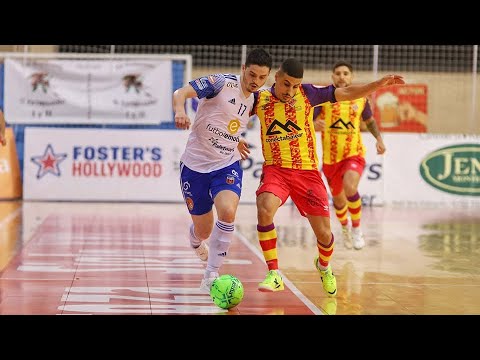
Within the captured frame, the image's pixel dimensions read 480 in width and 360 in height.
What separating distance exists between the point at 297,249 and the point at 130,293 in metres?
4.11

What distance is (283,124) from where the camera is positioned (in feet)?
29.5

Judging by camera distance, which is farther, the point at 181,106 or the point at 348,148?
the point at 348,148

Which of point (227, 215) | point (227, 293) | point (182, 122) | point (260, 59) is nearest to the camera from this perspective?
point (182, 122)

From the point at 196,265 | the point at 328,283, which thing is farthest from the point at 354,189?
the point at 328,283

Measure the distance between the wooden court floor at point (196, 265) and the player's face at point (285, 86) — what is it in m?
1.97

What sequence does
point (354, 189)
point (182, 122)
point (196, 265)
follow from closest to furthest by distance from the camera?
point (182, 122) → point (196, 265) → point (354, 189)

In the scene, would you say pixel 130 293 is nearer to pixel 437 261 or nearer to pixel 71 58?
pixel 437 261

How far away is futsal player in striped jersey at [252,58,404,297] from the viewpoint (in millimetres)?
8953

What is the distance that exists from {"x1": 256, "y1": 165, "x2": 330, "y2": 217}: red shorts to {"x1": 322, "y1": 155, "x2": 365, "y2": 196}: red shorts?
3.86 metres

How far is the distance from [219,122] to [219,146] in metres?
0.24

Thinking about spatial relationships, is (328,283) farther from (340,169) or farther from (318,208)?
(340,169)

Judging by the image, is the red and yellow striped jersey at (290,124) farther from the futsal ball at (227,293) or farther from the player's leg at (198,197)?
the futsal ball at (227,293)

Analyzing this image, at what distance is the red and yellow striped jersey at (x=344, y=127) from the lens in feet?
42.6

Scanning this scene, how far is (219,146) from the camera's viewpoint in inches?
357
